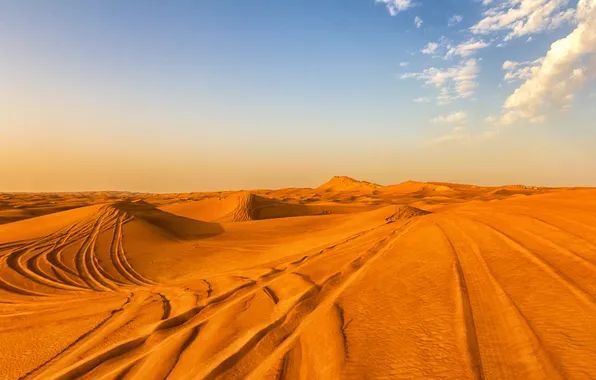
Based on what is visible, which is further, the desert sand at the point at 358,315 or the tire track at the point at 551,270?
the tire track at the point at 551,270

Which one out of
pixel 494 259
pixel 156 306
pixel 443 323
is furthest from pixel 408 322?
pixel 156 306

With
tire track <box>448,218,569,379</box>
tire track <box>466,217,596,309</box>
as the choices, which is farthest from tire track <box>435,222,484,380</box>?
tire track <box>466,217,596,309</box>

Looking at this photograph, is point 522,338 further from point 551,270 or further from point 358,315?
point 551,270

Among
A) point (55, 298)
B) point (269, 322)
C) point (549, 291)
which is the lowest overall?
point (55, 298)

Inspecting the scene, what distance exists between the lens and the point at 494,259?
6.17 m

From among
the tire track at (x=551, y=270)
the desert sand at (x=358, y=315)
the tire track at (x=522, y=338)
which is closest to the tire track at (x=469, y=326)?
the desert sand at (x=358, y=315)

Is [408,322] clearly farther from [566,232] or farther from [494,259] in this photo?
[566,232]

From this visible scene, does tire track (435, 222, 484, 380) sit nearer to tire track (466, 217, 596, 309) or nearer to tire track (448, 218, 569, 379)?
tire track (448, 218, 569, 379)

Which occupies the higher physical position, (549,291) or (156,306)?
(549,291)

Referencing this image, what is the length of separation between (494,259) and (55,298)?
9119 mm

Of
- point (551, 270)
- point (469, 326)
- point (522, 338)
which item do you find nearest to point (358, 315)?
point (469, 326)

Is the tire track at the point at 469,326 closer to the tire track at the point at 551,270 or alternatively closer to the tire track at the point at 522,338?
the tire track at the point at 522,338

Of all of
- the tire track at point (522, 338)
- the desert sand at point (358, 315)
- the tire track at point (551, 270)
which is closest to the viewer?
the tire track at point (522, 338)

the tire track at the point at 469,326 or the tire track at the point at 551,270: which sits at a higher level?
the tire track at the point at 551,270
